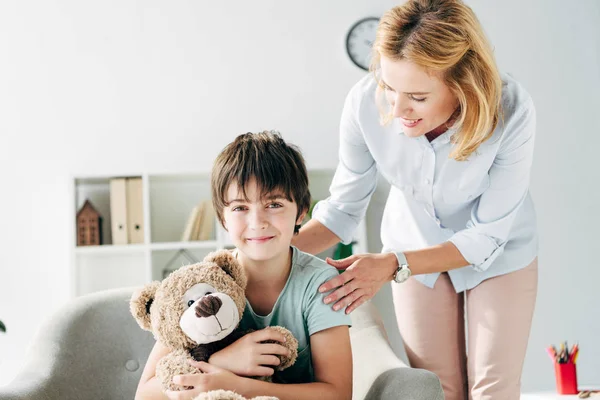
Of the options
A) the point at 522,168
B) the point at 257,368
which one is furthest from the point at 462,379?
the point at 257,368

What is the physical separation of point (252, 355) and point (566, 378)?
1.80 meters

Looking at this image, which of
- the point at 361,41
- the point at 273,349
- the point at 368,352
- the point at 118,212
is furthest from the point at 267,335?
the point at 361,41

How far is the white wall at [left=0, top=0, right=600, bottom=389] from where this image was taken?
10.2 feet

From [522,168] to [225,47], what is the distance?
1970 mm

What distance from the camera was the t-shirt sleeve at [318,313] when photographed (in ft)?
4.27

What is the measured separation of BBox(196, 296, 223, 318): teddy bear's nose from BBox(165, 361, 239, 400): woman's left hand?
Result: 11 cm

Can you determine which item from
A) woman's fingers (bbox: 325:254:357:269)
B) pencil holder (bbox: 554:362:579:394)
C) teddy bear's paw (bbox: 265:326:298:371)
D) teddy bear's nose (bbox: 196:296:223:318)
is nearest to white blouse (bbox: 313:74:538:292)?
woman's fingers (bbox: 325:254:357:269)

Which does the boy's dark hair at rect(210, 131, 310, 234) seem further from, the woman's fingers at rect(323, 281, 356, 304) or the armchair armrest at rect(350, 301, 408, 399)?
the armchair armrest at rect(350, 301, 408, 399)

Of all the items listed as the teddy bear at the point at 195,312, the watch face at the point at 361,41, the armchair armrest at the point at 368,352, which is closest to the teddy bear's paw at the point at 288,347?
the teddy bear at the point at 195,312

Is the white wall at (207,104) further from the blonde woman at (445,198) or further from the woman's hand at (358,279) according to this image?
the woman's hand at (358,279)

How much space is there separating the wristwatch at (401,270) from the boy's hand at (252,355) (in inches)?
14.3

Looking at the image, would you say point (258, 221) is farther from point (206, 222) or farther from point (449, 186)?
point (206, 222)

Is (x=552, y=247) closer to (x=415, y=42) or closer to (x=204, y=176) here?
(x=204, y=176)

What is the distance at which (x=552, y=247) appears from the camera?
3361mm
